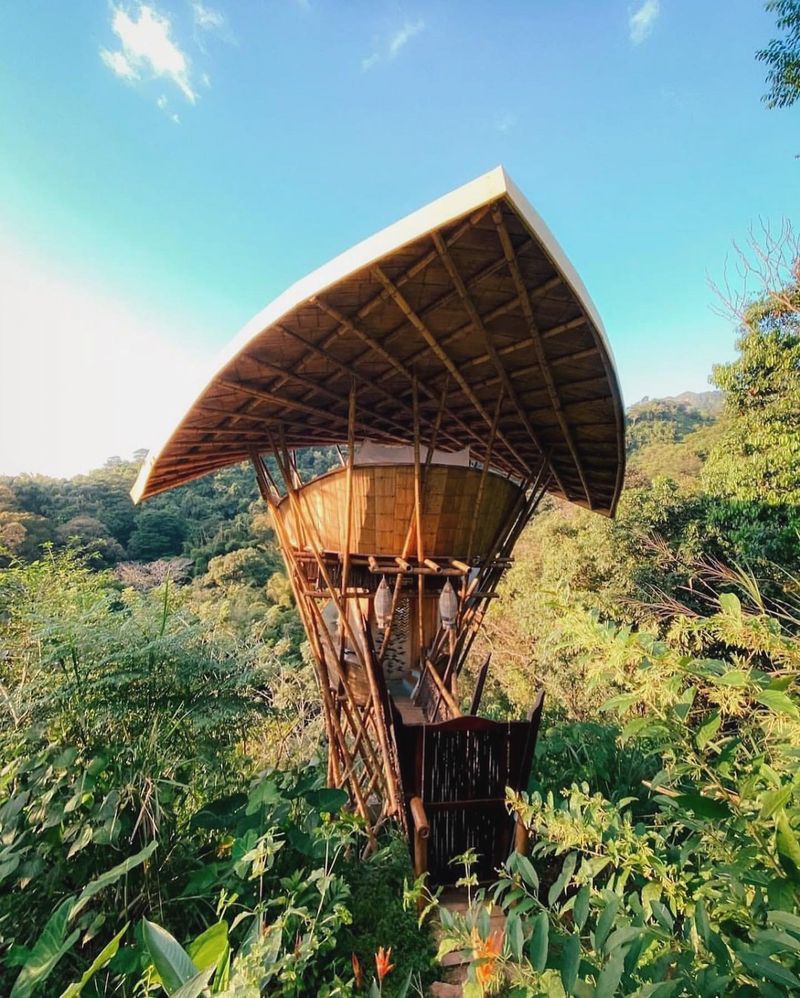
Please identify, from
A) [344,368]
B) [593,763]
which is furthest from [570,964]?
[593,763]

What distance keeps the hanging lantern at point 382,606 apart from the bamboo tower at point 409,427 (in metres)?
0.02

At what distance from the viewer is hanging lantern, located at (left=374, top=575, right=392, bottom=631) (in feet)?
15.6

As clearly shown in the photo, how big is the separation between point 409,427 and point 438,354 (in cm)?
231

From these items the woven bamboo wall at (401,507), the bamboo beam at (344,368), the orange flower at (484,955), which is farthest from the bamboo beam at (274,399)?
the orange flower at (484,955)

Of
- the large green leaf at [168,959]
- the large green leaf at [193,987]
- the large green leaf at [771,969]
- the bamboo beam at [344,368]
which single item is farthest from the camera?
the bamboo beam at [344,368]

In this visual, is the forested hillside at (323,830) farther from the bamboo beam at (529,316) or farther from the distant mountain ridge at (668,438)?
the distant mountain ridge at (668,438)

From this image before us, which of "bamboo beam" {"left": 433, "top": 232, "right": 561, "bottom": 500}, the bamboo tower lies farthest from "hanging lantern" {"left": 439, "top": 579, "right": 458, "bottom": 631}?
"bamboo beam" {"left": 433, "top": 232, "right": 561, "bottom": 500}

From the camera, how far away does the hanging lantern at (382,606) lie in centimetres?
475

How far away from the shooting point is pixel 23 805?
7.60 ft

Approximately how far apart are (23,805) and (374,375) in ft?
13.1

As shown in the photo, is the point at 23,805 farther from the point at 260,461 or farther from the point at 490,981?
the point at 260,461

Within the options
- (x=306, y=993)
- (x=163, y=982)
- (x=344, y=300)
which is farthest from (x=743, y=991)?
(x=344, y=300)

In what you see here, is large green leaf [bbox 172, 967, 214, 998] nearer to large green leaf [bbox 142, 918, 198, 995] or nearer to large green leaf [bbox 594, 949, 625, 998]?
large green leaf [bbox 142, 918, 198, 995]

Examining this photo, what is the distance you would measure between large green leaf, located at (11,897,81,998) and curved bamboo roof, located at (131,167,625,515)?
292cm
